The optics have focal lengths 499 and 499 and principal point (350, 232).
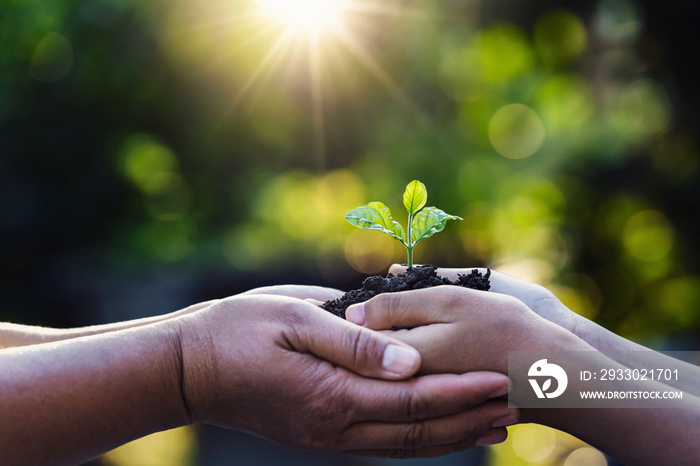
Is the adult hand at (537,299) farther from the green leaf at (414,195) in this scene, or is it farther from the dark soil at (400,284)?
the green leaf at (414,195)

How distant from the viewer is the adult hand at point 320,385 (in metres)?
1.34

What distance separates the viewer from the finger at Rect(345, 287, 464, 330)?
57.1 inches

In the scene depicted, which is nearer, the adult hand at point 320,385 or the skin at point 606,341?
the adult hand at point 320,385

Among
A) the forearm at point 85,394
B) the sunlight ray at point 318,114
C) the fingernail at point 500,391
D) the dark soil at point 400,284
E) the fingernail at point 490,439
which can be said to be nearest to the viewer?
the forearm at point 85,394

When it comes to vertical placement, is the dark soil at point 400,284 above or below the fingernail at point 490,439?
above

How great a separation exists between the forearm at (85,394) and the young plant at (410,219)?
754 millimetres

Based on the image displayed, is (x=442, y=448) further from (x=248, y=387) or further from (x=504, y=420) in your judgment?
(x=248, y=387)

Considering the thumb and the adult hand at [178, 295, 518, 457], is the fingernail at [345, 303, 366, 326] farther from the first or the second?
the adult hand at [178, 295, 518, 457]

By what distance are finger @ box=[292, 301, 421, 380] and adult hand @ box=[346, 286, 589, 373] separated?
0.30 feet

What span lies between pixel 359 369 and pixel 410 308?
0.79 ft

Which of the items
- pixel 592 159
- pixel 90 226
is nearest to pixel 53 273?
pixel 90 226

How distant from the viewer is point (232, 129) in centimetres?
500

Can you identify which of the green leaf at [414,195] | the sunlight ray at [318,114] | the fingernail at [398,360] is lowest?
the fingernail at [398,360]

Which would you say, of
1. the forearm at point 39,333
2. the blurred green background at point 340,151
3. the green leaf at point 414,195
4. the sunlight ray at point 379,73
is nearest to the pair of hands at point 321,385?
the forearm at point 39,333
